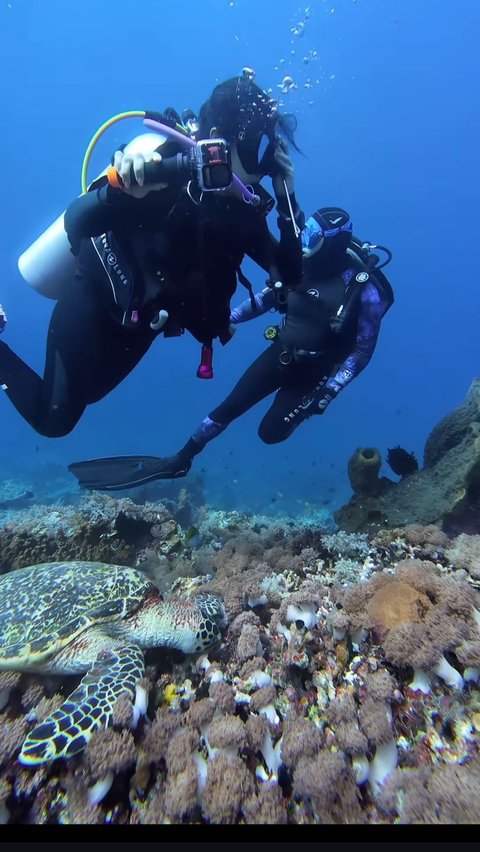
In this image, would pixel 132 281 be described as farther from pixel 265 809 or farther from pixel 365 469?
pixel 365 469

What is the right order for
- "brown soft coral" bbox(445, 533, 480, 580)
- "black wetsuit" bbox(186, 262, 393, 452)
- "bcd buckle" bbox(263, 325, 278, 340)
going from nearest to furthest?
"brown soft coral" bbox(445, 533, 480, 580)
"black wetsuit" bbox(186, 262, 393, 452)
"bcd buckle" bbox(263, 325, 278, 340)

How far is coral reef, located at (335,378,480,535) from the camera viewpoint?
531cm

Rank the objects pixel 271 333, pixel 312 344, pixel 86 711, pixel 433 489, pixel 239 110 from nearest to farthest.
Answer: pixel 86 711, pixel 239 110, pixel 433 489, pixel 312 344, pixel 271 333

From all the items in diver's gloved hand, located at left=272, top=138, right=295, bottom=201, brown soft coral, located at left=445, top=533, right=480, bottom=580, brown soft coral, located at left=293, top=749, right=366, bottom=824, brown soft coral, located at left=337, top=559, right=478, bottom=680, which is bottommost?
brown soft coral, located at left=293, top=749, right=366, bottom=824

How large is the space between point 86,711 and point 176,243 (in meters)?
3.51

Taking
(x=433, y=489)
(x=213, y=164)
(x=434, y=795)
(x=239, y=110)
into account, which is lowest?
(x=434, y=795)

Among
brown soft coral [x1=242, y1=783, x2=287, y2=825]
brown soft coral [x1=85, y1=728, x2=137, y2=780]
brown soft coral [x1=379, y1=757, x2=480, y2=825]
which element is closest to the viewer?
brown soft coral [x1=379, y1=757, x2=480, y2=825]

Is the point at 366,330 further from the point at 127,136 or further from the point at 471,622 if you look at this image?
the point at 471,622

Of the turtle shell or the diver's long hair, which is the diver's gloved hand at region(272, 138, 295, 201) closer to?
the diver's long hair

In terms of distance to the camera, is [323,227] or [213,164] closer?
[213,164]

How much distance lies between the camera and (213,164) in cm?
301

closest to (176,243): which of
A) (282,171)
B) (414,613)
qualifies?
(282,171)

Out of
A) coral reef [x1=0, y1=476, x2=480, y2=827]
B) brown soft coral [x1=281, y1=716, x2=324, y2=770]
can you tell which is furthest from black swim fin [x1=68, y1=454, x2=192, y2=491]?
brown soft coral [x1=281, y1=716, x2=324, y2=770]

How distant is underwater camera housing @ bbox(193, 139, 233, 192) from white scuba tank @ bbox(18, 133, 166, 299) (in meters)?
2.09
